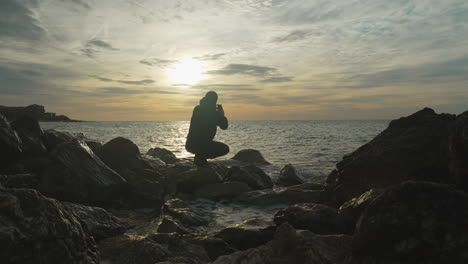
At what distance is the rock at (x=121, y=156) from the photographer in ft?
29.7

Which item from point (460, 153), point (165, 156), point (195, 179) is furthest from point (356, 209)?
point (165, 156)

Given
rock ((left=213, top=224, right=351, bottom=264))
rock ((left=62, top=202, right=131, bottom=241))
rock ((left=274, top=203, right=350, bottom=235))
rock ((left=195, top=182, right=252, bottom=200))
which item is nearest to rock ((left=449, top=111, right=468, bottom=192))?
rock ((left=213, top=224, right=351, bottom=264))

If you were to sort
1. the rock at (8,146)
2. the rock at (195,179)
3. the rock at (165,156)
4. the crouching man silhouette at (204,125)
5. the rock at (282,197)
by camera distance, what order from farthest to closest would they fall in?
the rock at (165,156) → the crouching man silhouette at (204,125) → the rock at (195,179) → the rock at (282,197) → the rock at (8,146)

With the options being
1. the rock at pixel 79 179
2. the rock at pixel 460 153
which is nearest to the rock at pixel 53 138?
the rock at pixel 79 179

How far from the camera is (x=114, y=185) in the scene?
727cm

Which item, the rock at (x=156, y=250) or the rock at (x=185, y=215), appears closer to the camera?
the rock at (x=156, y=250)

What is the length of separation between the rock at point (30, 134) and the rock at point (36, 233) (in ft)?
17.7

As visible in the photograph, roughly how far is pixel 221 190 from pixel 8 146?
17.5 ft

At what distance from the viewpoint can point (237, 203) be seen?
8117mm

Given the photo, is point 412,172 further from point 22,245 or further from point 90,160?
point 90,160

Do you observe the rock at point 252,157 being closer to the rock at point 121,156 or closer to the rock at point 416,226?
the rock at point 121,156

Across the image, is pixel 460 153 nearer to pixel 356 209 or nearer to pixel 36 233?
pixel 356 209

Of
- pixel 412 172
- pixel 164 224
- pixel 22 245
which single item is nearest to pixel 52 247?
pixel 22 245

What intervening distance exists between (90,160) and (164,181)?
8.24 feet
